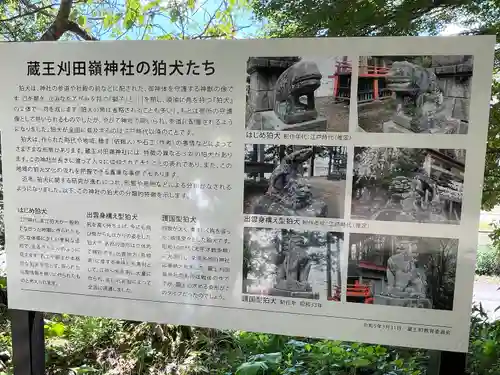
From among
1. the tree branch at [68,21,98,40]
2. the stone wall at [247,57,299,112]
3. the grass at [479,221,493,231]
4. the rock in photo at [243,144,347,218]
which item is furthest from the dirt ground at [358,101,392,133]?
the tree branch at [68,21,98,40]

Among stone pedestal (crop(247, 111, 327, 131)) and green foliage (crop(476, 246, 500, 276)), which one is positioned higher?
stone pedestal (crop(247, 111, 327, 131))

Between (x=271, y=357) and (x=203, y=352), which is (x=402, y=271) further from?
(x=203, y=352)

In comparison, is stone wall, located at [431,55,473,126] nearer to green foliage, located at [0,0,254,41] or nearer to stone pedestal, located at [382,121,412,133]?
stone pedestal, located at [382,121,412,133]

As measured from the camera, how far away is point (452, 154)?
1.63 meters

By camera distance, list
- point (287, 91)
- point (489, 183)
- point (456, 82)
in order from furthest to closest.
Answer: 1. point (489, 183)
2. point (287, 91)
3. point (456, 82)

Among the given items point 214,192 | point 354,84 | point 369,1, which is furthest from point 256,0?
point 214,192

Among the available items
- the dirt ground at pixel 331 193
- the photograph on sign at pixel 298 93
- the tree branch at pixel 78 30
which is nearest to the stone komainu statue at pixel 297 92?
the photograph on sign at pixel 298 93

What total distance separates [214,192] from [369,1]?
1.10 m

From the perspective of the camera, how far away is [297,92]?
5.66ft

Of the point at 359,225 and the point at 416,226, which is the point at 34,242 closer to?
the point at 359,225

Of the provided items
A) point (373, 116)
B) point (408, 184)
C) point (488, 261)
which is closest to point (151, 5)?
point (373, 116)

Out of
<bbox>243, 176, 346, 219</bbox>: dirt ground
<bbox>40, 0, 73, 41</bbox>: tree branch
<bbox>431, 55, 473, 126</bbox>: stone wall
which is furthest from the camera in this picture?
<bbox>40, 0, 73, 41</bbox>: tree branch

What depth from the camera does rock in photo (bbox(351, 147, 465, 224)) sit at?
5.37ft

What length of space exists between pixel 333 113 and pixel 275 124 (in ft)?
0.80
